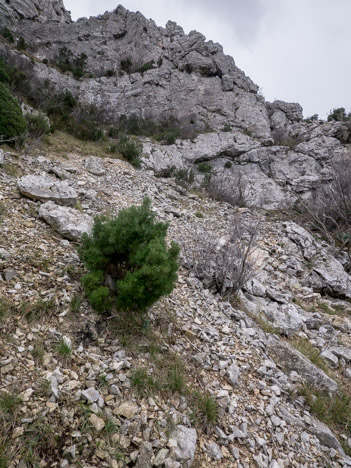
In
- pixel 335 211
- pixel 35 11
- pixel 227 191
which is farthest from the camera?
pixel 35 11

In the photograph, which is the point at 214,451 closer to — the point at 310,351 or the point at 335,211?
the point at 310,351

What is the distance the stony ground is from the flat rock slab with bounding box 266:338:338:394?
2 cm

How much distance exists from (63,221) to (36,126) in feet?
23.8

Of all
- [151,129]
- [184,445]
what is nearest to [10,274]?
[184,445]

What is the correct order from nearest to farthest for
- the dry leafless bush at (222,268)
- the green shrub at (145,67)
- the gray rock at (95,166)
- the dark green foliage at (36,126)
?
the dry leafless bush at (222,268), the dark green foliage at (36,126), the gray rock at (95,166), the green shrub at (145,67)

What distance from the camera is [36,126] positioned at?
31.1ft

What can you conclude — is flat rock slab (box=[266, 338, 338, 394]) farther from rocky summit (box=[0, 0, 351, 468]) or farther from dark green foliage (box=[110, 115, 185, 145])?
dark green foliage (box=[110, 115, 185, 145])

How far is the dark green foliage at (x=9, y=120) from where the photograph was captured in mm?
7168

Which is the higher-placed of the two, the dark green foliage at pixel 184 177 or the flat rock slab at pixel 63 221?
the dark green foliage at pixel 184 177

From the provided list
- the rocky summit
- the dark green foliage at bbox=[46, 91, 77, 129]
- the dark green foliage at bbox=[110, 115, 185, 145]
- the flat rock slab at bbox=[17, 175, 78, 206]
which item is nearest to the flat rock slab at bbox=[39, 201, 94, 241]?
the rocky summit

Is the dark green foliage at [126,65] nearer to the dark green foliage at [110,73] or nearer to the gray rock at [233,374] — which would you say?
the dark green foliage at [110,73]

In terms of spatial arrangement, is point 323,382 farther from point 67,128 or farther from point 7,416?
point 67,128

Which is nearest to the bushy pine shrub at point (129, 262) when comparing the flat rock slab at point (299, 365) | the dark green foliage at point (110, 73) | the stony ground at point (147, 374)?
the stony ground at point (147, 374)

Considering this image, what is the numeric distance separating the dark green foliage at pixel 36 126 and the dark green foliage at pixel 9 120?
4.59 feet
